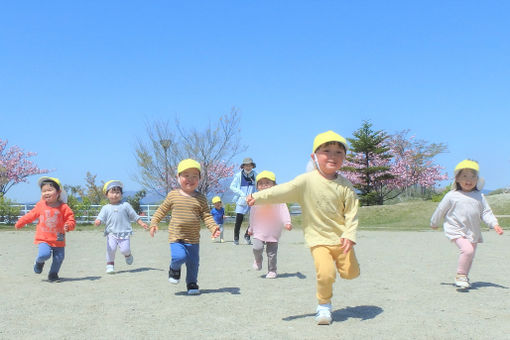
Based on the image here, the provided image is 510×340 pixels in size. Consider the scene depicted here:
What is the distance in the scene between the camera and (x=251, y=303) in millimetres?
5562

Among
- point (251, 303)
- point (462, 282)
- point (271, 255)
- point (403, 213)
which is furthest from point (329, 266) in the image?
point (403, 213)

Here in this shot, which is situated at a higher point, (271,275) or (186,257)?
(186,257)

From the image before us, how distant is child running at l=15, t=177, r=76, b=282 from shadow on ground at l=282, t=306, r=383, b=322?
3994 millimetres

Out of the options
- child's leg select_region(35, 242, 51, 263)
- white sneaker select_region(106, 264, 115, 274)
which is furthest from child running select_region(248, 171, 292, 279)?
child's leg select_region(35, 242, 51, 263)

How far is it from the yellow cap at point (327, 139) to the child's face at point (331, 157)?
0.19 ft

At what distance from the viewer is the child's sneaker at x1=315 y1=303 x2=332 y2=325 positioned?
15.0 feet

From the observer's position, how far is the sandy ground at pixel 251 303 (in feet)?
14.4

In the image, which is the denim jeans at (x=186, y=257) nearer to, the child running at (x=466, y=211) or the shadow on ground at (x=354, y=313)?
Answer: the shadow on ground at (x=354, y=313)

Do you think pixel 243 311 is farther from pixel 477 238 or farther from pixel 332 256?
pixel 477 238

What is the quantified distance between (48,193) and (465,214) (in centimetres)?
576

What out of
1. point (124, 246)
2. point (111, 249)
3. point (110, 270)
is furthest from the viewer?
point (124, 246)

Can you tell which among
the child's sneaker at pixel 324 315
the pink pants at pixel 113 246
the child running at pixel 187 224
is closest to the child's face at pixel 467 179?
the child's sneaker at pixel 324 315

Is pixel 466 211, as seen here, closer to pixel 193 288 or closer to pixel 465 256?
pixel 465 256

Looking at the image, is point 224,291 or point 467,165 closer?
point 224,291
